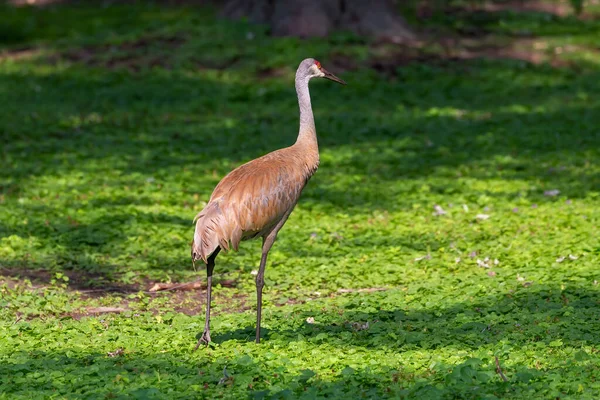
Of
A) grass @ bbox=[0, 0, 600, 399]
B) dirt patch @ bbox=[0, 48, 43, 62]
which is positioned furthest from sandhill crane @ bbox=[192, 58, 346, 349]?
dirt patch @ bbox=[0, 48, 43, 62]

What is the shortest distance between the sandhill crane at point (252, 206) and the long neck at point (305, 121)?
12cm

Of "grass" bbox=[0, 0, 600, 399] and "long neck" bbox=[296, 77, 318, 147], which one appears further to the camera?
"long neck" bbox=[296, 77, 318, 147]

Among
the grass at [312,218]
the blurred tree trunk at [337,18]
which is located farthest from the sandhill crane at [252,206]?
the blurred tree trunk at [337,18]

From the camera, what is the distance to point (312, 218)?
464 inches

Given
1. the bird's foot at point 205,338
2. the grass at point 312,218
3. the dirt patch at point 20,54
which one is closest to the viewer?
the grass at point 312,218

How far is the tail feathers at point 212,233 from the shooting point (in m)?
7.45

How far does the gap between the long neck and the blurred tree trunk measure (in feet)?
36.6

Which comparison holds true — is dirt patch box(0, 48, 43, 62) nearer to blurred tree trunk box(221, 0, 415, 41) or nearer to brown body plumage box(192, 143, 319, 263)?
blurred tree trunk box(221, 0, 415, 41)

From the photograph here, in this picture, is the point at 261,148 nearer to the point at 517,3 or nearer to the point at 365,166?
the point at 365,166

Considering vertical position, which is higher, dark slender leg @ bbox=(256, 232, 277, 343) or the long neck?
the long neck

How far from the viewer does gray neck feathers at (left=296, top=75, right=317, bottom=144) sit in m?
8.41

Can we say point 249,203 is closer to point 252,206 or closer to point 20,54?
point 252,206

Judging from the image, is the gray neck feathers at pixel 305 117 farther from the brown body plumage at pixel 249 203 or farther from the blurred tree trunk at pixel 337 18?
the blurred tree trunk at pixel 337 18

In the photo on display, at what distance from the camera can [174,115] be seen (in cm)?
1689
